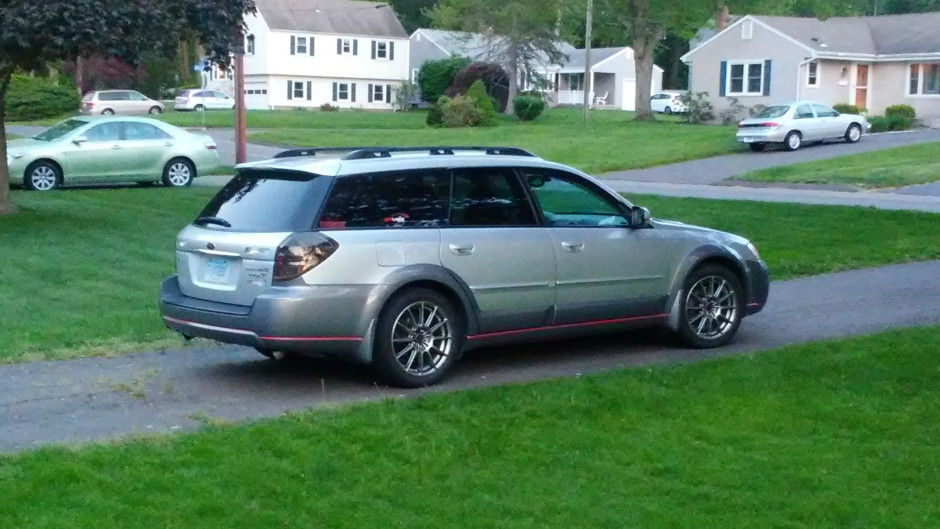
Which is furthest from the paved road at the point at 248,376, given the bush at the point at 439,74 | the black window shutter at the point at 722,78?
the bush at the point at 439,74

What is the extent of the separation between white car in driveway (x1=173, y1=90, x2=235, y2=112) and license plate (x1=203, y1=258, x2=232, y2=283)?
182 ft

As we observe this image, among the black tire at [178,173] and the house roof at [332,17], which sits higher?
the house roof at [332,17]

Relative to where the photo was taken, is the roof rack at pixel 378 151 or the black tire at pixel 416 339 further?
the roof rack at pixel 378 151

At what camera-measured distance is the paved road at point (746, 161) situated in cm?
3235

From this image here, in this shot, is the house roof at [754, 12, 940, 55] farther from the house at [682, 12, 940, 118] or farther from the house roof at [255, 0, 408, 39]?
the house roof at [255, 0, 408, 39]

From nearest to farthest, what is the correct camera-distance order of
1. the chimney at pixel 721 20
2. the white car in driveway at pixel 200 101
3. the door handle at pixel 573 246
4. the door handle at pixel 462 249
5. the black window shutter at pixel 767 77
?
the door handle at pixel 462 249 → the door handle at pixel 573 246 → the black window shutter at pixel 767 77 → the chimney at pixel 721 20 → the white car in driveway at pixel 200 101

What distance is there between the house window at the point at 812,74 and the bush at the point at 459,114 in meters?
12.6

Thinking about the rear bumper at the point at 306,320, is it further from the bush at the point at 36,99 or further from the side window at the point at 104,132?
the bush at the point at 36,99

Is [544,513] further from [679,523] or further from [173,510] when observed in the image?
[173,510]

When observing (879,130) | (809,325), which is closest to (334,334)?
(809,325)

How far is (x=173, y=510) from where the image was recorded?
18.2 feet

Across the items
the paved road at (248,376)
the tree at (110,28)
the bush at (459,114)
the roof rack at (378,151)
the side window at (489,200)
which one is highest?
the tree at (110,28)

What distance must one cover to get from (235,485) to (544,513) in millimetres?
1438

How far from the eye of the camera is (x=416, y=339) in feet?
27.1
